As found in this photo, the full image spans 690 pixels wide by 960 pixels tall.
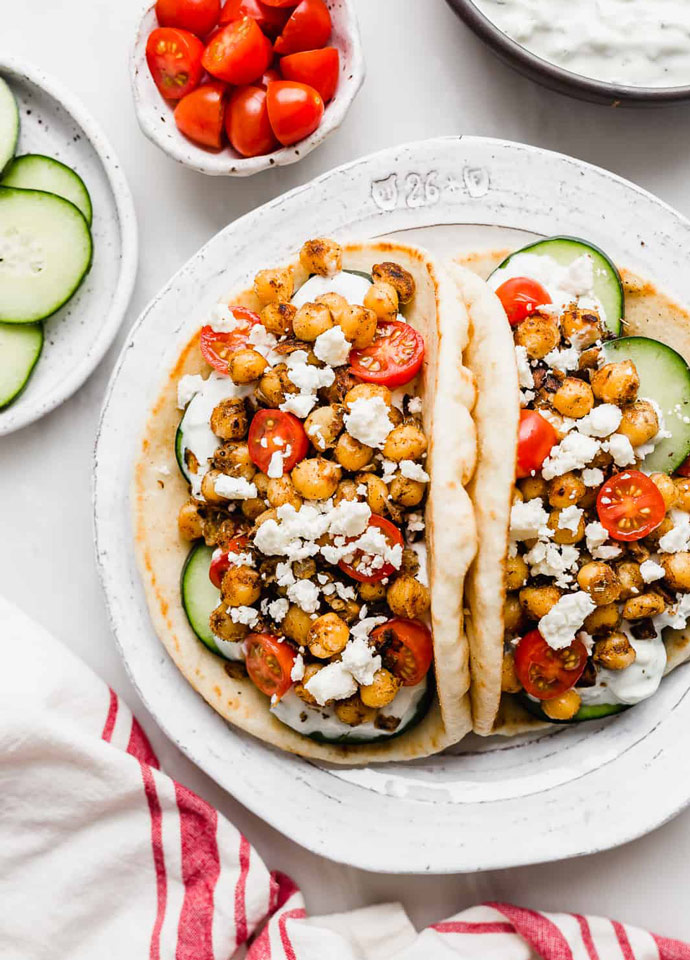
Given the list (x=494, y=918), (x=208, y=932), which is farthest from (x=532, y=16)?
(x=208, y=932)

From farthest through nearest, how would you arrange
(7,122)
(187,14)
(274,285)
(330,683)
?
(7,122)
(187,14)
(274,285)
(330,683)

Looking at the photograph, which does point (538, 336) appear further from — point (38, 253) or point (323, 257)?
point (38, 253)

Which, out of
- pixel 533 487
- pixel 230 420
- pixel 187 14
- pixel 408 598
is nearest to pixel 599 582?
pixel 533 487

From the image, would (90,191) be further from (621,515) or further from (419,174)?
(621,515)

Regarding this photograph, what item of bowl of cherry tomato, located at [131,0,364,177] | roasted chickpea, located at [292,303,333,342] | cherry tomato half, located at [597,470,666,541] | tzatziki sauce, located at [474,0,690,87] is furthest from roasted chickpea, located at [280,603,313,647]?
tzatziki sauce, located at [474,0,690,87]

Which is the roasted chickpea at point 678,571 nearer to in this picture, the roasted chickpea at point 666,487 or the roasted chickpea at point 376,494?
the roasted chickpea at point 666,487

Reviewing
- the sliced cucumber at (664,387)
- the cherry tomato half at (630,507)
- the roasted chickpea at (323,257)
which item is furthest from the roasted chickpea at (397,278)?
the cherry tomato half at (630,507)

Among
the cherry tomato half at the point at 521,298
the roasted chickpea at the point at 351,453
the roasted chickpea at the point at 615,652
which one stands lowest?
the roasted chickpea at the point at 615,652
